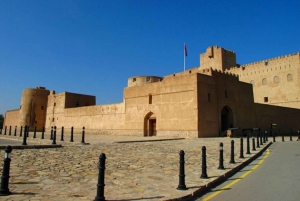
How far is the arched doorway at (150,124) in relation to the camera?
2707 centimetres

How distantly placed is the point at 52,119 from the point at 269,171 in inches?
1575

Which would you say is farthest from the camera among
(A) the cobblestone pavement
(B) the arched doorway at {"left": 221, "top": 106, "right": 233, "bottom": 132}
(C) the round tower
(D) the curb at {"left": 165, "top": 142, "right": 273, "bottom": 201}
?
(C) the round tower

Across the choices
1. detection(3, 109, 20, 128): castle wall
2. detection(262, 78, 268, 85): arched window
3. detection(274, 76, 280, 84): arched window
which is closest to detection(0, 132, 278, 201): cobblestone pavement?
detection(274, 76, 280, 84): arched window

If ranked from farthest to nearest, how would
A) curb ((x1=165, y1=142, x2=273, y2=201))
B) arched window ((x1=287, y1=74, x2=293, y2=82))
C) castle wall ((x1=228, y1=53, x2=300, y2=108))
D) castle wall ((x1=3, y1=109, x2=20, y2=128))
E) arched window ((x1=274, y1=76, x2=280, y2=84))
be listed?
castle wall ((x1=3, y1=109, x2=20, y2=128)) → arched window ((x1=274, y1=76, x2=280, y2=84)) → arched window ((x1=287, y1=74, x2=293, y2=82)) → castle wall ((x1=228, y1=53, x2=300, y2=108)) → curb ((x1=165, y1=142, x2=273, y2=201))

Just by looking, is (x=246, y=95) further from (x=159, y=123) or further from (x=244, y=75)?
(x=244, y=75)

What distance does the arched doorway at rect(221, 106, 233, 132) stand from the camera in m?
27.5

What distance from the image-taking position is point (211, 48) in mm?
46656

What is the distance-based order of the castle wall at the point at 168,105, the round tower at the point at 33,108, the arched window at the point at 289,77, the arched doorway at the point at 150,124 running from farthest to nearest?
the round tower at the point at 33,108
the arched window at the point at 289,77
the arched doorway at the point at 150,124
the castle wall at the point at 168,105

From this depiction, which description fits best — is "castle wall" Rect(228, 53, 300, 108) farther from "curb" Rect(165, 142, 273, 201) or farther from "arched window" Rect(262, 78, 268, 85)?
"curb" Rect(165, 142, 273, 201)

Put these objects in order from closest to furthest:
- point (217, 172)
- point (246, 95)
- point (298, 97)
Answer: point (217, 172), point (246, 95), point (298, 97)

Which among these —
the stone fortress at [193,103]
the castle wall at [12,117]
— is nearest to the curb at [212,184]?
the stone fortress at [193,103]

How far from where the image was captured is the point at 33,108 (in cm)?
4384

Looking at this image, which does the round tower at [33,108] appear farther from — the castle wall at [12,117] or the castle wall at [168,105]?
the castle wall at [168,105]

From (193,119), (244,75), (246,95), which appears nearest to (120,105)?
(193,119)
